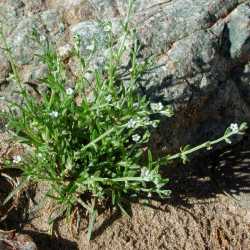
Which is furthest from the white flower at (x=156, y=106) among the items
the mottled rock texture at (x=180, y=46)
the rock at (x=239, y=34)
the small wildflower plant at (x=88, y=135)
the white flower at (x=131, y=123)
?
the rock at (x=239, y=34)

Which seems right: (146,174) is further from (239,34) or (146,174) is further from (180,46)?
(239,34)

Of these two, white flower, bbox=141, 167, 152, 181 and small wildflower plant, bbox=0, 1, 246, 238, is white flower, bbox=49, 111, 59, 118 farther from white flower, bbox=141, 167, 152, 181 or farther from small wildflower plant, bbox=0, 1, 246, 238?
white flower, bbox=141, 167, 152, 181

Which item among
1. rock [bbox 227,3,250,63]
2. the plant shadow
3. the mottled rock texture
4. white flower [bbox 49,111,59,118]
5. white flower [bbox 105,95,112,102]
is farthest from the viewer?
rock [bbox 227,3,250,63]

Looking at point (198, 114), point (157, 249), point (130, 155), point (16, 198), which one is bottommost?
point (157, 249)

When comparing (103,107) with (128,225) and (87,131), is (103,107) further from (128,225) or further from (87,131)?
(128,225)

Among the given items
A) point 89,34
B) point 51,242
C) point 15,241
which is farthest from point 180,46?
point 15,241

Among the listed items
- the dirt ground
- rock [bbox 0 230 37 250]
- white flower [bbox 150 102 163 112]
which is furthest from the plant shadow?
white flower [bbox 150 102 163 112]

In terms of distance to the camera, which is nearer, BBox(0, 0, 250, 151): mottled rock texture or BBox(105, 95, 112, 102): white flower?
BBox(105, 95, 112, 102): white flower

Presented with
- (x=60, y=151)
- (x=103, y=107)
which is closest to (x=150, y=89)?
(x=103, y=107)

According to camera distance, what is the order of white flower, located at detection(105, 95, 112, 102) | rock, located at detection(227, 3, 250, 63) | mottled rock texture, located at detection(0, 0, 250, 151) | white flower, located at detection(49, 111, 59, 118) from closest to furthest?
white flower, located at detection(49, 111, 59, 118)
white flower, located at detection(105, 95, 112, 102)
mottled rock texture, located at detection(0, 0, 250, 151)
rock, located at detection(227, 3, 250, 63)
